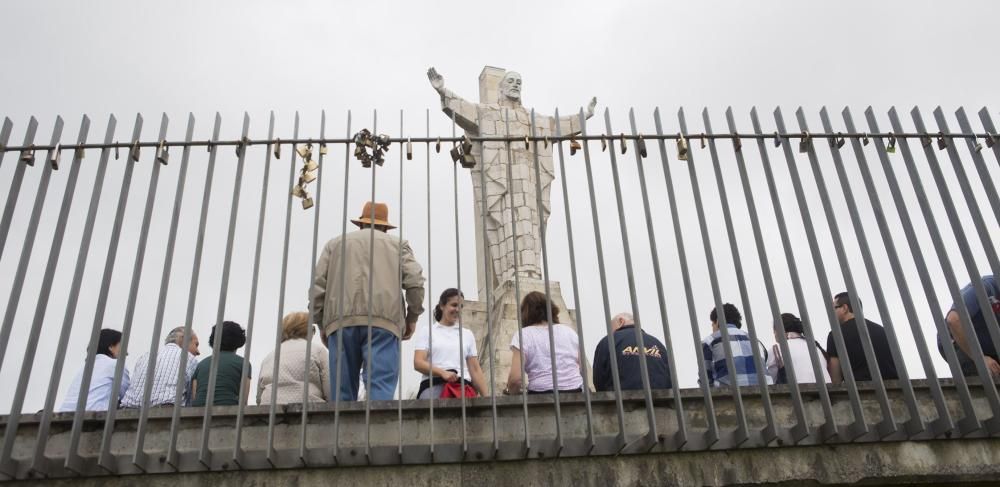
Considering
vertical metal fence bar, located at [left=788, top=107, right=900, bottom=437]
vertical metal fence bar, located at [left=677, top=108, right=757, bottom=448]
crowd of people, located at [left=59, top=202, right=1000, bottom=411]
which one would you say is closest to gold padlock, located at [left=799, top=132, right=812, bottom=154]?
vertical metal fence bar, located at [left=788, top=107, right=900, bottom=437]

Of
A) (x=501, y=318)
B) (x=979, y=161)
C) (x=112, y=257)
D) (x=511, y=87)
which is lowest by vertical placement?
(x=112, y=257)

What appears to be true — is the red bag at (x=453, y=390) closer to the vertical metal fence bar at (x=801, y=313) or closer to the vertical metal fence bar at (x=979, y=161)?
the vertical metal fence bar at (x=801, y=313)

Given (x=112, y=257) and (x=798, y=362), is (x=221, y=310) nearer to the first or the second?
(x=112, y=257)

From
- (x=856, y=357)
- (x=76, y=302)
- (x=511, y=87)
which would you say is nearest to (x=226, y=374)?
(x=76, y=302)

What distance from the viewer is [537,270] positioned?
1098cm

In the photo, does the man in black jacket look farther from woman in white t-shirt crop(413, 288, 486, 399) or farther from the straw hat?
the straw hat

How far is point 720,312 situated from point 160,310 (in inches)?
104

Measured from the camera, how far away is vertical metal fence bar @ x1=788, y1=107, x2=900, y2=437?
4.07 m

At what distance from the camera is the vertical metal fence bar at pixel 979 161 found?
4.81 meters

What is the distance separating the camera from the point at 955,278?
4.50 m

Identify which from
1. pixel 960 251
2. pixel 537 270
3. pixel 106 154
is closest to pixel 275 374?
pixel 106 154

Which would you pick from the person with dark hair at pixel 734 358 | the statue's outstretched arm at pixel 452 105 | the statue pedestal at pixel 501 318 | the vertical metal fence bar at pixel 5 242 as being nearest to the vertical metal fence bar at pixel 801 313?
the person with dark hair at pixel 734 358

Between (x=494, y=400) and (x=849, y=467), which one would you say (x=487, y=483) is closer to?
(x=494, y=400)

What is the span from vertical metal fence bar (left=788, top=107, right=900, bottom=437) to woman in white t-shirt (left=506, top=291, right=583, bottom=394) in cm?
159
